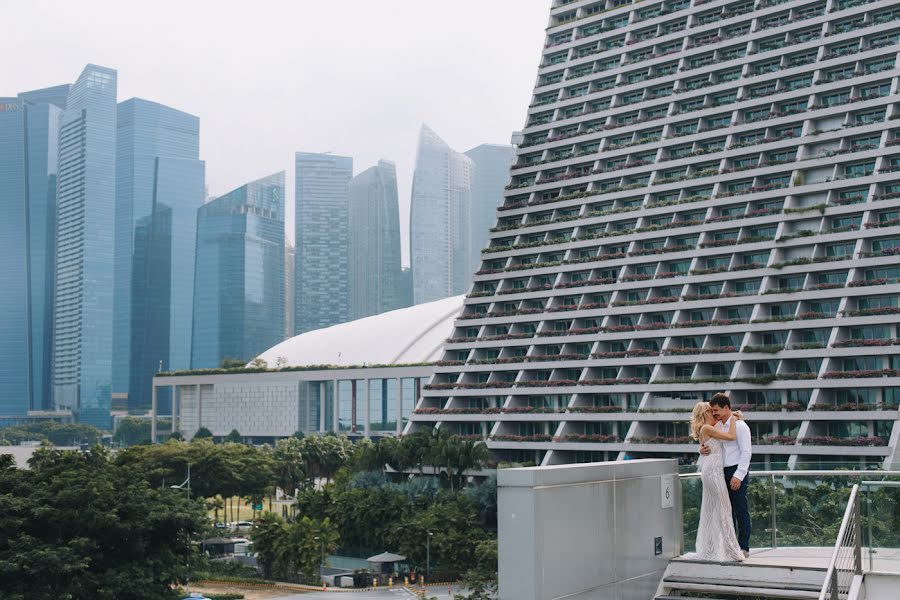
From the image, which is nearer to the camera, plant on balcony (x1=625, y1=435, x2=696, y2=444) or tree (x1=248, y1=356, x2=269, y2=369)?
plant on balcony (x1=625, y1=435, x2=696, y2=444)

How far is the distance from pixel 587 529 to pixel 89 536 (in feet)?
108

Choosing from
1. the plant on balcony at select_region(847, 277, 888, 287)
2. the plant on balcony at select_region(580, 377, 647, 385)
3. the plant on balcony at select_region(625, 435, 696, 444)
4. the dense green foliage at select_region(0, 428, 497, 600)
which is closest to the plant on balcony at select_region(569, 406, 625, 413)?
the plant on balcony at select_region(580, 377, 647, 385)

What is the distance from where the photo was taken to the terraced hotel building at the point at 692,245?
70.8m

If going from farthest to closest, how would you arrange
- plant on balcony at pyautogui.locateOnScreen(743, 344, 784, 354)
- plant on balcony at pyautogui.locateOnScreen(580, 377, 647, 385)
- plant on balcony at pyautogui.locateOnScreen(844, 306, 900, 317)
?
plant on balcony at pyautogui.locateOnScreen(580, 377, 647, 385) < plant on balcony at pyautogui.locateOnScreen(743, 344, 784, 354) < plant on balcony at pyautogui.locateOnScreen(844, 306, 900, 317)

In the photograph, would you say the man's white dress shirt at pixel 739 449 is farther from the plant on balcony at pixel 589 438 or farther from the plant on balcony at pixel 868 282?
the plant on balcony at pixel 589 438

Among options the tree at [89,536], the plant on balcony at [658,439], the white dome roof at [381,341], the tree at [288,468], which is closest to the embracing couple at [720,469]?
the tree at [89,536]

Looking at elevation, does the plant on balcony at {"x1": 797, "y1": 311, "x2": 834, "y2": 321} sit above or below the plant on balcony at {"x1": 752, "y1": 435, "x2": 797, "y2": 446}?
above

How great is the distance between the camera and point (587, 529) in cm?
1426

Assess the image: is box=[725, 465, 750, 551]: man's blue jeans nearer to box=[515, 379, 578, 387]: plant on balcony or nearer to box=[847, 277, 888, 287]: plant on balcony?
box=[847, 277, 888, 287]: plant on balcony

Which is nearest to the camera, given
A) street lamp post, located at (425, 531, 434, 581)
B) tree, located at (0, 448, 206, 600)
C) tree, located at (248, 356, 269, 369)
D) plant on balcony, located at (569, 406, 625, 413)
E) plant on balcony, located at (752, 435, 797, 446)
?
tree, located at (0, 448, 206, 600)

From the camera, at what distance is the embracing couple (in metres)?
15.6

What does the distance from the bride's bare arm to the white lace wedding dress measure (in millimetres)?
200

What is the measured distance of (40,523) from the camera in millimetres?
41531

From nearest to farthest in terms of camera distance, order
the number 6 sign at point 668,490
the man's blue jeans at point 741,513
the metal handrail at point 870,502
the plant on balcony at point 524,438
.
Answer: the metal handrail at point 870,502 → the man's blue jeans at point 741,513 → the number 6 sign at point 668,490 → the plant on balcony at point 524,438
